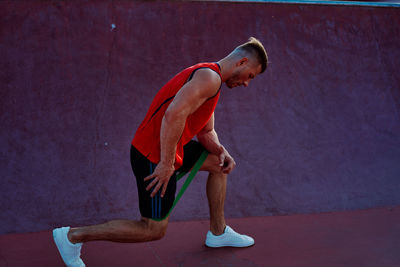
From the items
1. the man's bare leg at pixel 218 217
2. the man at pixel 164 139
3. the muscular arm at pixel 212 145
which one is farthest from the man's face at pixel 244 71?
the man's bare leg at pixel 218 217

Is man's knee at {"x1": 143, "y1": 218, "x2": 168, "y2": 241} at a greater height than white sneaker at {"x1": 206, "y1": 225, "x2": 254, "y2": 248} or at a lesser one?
greater

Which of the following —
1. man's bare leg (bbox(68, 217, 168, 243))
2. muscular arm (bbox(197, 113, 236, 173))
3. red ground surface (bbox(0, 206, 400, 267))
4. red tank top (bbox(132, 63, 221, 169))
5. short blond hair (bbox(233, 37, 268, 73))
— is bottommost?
red ground surface (bbox(0, 206, 400, 267))

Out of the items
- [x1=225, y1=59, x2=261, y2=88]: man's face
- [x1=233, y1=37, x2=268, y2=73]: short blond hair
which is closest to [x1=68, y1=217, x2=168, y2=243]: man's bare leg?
[x1=225, y1=59, x2=261, y2=88]: man's face

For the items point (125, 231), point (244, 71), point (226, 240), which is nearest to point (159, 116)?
point (244, 71)

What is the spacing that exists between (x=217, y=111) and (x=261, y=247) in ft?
5.36

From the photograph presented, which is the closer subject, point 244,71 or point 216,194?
point 244,71

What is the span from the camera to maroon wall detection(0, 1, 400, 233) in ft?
10.9

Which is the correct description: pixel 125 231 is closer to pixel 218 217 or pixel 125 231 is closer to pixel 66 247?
pixel 66 247

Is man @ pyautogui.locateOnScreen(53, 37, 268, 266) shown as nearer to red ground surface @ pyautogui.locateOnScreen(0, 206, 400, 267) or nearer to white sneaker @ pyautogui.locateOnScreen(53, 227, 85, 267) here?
white sneaker @ pyautogui.locateOnScreen(53, 227, 85, 267)

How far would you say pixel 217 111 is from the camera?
12.6 feet

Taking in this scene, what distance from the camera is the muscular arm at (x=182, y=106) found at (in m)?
1.87

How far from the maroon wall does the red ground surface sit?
304 millimetres

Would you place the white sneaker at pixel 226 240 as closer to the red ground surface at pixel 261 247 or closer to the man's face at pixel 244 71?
the red ground surface at pixel 261 247

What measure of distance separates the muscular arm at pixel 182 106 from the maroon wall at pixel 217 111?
4.84 ft
